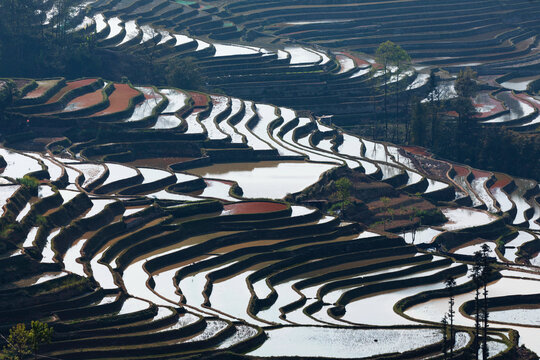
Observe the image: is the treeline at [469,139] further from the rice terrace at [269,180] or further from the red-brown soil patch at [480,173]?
the red-brown soil patch at [480,173]

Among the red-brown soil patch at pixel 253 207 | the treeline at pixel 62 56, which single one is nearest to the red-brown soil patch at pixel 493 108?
the treeline at pixel 62 56

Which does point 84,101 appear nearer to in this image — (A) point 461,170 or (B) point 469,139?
(A) point 461,170

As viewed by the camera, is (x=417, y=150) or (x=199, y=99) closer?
(x=417, y=150)

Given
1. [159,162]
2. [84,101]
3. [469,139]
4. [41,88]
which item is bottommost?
[469,139]

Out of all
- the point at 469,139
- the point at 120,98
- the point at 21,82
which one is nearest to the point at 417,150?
the point at 469,139

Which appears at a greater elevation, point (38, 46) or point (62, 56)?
point (38, 46)

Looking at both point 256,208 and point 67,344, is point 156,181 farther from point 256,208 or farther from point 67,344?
point 67,344

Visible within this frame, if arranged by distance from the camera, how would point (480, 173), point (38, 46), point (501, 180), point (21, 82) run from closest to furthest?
point (501, 180) → point (480, 173) → point (21, 82) → point (38, 46)

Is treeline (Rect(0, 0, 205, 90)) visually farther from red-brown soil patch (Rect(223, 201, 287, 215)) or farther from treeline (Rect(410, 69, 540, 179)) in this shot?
red-brown soil patch (Rect(223, 201, 287, 215))
